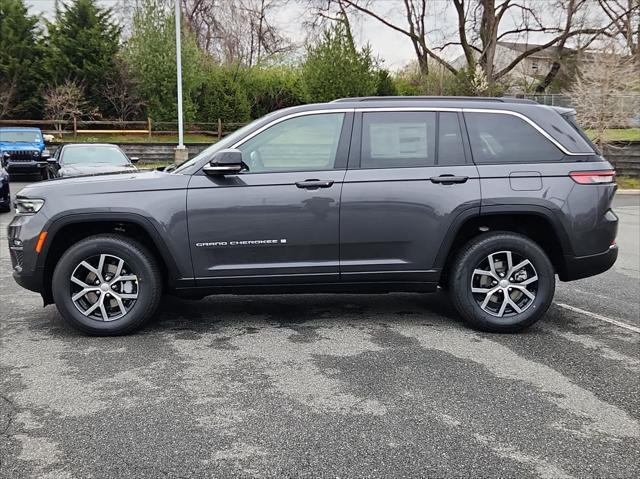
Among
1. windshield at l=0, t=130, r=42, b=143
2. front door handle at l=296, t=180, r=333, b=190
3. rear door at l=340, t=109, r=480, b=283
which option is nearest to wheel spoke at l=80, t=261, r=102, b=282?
front door handle at l=296, t=180, r=333, b=190

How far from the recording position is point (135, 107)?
107ft

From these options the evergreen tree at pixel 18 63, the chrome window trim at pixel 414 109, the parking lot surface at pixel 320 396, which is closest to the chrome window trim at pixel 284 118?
the chrome window trim at pixel 414 109

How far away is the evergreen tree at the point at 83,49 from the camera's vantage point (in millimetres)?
31188

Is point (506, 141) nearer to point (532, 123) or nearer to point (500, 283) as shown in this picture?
point (532, 123)

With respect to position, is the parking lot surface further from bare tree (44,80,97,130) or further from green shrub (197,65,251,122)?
green shrub (197,65,251,122)

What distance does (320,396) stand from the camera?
12.0ft

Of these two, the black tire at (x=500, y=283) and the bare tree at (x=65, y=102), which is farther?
the bare tree at (x=65, y=102)

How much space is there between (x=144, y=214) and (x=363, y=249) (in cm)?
172

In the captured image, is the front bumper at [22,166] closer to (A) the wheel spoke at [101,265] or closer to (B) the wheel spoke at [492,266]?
Result: (A) the wheel spoke at [101,265]

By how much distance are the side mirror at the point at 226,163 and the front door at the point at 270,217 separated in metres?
0.06

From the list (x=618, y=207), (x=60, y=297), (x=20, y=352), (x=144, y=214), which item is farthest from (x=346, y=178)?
(x=618, y=207)

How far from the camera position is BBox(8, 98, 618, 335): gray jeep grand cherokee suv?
184 inches

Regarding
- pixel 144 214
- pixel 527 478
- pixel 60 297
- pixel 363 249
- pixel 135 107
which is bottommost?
pixel 527 478

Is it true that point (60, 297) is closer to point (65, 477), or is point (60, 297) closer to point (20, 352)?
point (20, 352)
